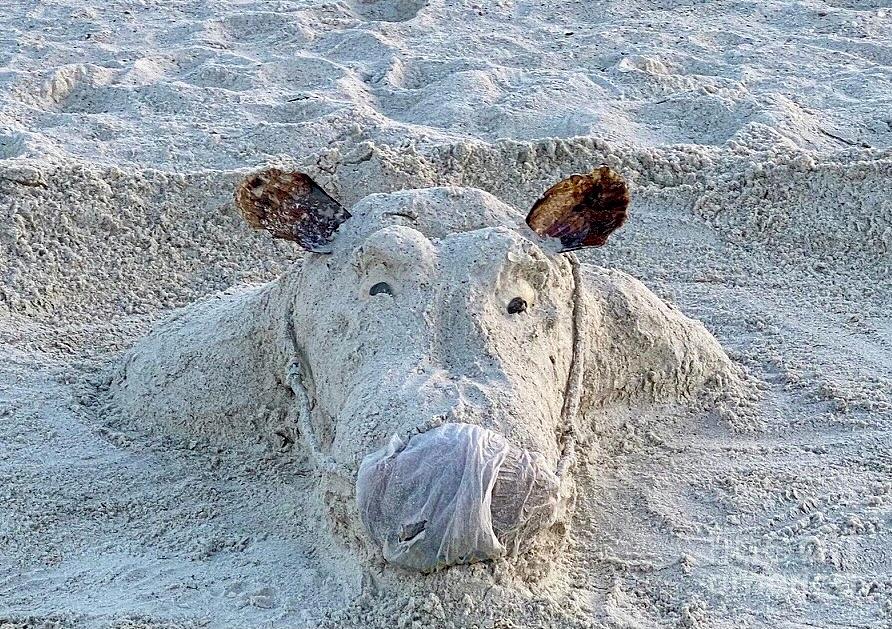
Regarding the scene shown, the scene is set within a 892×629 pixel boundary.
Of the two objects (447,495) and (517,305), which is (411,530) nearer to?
(447,495)

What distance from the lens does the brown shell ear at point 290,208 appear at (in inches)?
105

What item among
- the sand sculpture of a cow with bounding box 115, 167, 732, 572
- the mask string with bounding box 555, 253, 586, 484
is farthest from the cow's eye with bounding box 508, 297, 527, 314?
the mask string with bounding box 555, 253, 586, 484

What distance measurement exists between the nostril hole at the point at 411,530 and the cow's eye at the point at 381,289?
63 centimetres

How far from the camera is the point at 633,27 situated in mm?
5562

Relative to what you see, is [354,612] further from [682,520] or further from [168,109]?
[168,109]

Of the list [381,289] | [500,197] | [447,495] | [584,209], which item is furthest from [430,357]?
[500,197]

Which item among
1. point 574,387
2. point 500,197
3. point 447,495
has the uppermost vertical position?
point 447,495

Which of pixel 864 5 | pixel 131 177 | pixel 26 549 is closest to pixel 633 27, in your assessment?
pixel 864 5

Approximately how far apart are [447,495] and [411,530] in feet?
0.32

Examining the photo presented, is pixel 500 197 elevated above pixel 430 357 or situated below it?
below

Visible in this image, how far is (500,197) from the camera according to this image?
3.96 metres

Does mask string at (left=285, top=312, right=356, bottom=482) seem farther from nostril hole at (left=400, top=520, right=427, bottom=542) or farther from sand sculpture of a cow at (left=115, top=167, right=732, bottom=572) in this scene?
nostril hole at (left=400, top=520, right=427, bottom=542)

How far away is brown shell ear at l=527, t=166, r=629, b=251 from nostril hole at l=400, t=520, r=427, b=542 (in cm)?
90

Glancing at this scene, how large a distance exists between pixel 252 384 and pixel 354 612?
2.87 ft
